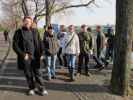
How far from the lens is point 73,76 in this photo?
→ 13.1m

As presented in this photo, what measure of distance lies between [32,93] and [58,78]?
3284mm

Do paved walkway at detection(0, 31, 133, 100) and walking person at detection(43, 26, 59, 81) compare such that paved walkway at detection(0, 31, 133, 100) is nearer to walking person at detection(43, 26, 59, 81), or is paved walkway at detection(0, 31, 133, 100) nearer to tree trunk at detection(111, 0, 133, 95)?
tree trunk at detection(111, 0, 133, 95)

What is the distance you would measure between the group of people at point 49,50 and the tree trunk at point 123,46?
191cm

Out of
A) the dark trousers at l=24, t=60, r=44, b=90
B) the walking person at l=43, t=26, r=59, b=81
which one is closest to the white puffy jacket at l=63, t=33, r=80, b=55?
the walking person at l=43, t=26, r=59, b=81

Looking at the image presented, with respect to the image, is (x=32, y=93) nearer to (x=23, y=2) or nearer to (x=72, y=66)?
(x=72, y=66)

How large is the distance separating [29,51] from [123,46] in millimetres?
2420

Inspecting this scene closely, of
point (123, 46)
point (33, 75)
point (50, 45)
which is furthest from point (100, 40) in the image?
point (33, 75)

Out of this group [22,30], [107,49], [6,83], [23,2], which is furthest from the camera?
[23,2]

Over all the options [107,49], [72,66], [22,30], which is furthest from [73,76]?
[107,49]

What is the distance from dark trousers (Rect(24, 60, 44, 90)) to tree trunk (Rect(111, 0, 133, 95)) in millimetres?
1976

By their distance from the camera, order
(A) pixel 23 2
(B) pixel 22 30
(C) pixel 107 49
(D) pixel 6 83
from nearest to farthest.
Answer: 1. (B) pixel 22 30
2. (D) pixel 6 83
3. (C) pixel 107 49
4. (A) pixel 23 2

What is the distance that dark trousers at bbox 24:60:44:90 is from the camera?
10391 millimetres

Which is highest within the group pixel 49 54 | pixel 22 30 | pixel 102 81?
pixel 22 30

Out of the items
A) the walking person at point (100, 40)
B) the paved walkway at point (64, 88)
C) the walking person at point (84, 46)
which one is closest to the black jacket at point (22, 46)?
the paved walkway at point (64, 88)
